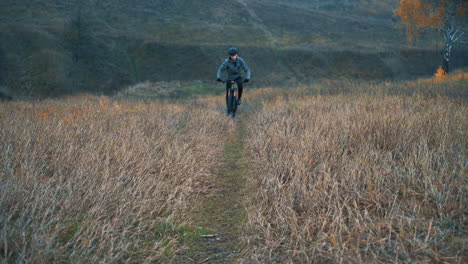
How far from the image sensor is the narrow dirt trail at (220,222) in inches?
88.0

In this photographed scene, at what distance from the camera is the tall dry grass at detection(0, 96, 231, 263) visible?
6.15ft

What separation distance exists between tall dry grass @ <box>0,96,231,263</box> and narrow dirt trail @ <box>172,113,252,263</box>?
14 centimetres

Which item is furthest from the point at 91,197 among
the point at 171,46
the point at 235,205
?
the point at 171,46

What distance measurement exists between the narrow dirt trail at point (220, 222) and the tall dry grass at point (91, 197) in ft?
0.44

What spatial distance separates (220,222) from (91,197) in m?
1.05

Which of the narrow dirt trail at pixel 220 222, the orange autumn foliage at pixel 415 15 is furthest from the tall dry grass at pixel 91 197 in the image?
the orange autumn foliage at pixel 415 15

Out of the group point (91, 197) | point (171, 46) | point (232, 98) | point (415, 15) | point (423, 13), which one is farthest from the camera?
point (171, 46)

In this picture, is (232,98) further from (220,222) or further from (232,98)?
(220,222)

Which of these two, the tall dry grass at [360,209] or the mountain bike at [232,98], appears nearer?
the tall dry grass at [360,209]

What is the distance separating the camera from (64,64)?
41.7 m

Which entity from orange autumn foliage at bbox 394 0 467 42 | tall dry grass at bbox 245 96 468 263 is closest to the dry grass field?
tall dry grass at bbox 245 96 468 263

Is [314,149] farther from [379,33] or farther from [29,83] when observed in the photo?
[379,33]

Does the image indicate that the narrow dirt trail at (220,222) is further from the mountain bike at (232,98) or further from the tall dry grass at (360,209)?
the mountain bike at (232,98)

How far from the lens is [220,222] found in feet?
9.41
